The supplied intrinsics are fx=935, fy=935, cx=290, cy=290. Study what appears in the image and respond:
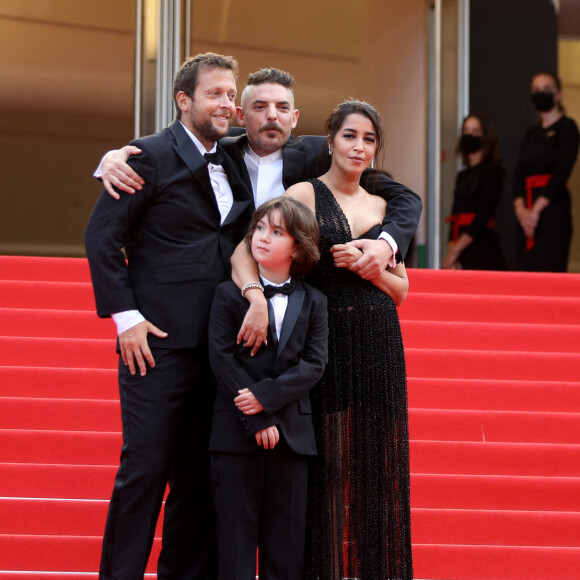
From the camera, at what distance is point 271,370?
8.50 feet

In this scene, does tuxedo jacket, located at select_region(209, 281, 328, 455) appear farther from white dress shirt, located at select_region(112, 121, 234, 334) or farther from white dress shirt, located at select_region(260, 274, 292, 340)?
white dress shirt, located at select_region(112, 121, 234, 334)

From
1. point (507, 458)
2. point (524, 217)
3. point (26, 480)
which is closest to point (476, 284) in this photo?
point (524, 217)

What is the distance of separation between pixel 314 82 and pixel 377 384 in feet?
25.7

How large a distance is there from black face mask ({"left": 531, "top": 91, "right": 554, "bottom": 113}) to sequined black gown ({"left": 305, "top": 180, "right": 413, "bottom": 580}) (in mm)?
5195

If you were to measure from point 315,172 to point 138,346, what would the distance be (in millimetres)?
789

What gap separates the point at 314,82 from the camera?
33.2 feet

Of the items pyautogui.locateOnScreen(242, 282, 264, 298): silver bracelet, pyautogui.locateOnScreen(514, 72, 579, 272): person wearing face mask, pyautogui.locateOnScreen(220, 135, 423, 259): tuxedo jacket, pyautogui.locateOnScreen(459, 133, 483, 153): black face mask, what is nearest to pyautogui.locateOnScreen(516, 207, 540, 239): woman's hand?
pyautogui.locateOnScreen(514, 72, 579, 272): person wearing face mask

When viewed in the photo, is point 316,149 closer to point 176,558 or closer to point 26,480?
point 176,558

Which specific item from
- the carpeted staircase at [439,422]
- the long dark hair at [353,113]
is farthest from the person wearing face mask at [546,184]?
the long dark hair at [353,113]

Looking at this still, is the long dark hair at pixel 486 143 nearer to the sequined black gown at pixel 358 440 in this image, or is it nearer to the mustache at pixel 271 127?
the mustache at pixel 271 127

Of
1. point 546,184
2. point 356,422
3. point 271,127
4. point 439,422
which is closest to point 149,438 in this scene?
point 356,422

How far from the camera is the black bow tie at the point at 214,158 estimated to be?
276cm

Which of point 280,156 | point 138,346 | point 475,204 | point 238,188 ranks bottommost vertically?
point 138,346

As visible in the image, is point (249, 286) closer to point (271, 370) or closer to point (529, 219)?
point (271, 370)
